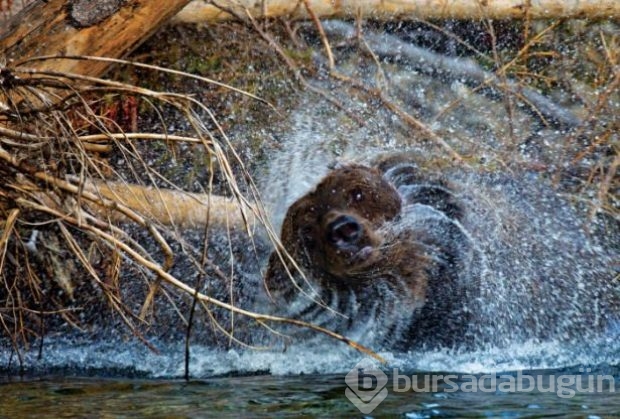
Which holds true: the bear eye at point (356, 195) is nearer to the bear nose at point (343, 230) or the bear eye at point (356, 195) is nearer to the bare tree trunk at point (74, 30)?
the bear nose at point (343, 230)

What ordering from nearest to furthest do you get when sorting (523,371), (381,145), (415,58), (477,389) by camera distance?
(477,389), (523,371), (381,145), (415,58)

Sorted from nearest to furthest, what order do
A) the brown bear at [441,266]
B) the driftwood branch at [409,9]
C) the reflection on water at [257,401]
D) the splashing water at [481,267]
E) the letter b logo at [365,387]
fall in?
1. the reflection on water at [257,401]
2. the letter b logo at [365,387]
3. the splashing water at [481,267]
4. the brown bear at [441,266]
5. the driftwood branch at [409,9]

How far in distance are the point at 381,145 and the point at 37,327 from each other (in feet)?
7.50

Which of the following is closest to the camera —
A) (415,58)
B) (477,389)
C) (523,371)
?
(477,389)

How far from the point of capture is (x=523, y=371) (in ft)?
16.3

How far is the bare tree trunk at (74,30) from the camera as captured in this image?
4.91 m

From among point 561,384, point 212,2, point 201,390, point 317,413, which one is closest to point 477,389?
point 561,384

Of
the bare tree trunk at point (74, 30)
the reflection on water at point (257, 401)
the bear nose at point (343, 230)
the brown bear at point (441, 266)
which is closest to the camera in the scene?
the reflection on water at point (257, 401)

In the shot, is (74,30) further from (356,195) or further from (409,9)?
(409,9)

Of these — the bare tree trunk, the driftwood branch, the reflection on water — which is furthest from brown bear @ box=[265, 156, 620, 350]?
the bare tree trunk

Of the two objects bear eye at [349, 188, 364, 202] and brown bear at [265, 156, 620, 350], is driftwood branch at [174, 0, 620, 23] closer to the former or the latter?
brown bear at [265, 156, 620, 350]

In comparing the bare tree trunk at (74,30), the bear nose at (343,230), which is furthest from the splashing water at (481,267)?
the bare tree trunk at (74,30)

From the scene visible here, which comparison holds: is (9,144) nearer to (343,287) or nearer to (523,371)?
(343,287)

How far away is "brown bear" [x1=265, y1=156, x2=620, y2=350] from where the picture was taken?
217 inches
